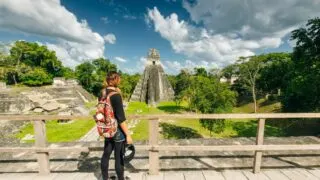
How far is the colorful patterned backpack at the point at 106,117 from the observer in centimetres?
287

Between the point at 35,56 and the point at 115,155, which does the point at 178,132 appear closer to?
the point at 115,155

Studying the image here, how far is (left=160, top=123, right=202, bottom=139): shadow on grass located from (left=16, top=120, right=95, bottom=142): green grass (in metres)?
7.73

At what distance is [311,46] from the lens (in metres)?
11.4

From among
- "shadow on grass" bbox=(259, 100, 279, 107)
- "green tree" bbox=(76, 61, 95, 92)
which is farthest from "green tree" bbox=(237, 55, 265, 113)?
"green tree" bbox=(76, 61, 95, 92)

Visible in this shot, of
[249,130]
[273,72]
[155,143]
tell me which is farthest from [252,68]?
[155,143]

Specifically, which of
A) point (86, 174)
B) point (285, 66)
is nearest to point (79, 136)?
point (86, 174)

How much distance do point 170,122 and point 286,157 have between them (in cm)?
1893

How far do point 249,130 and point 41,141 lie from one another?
21.3 meters

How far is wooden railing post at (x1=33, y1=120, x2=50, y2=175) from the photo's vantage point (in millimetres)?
3412

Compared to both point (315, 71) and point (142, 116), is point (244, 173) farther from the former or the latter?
point (315, 71)

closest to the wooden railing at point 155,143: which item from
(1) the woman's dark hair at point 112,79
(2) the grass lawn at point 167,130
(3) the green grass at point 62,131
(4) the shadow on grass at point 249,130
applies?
(1) the woman's dark hair at point 112,79

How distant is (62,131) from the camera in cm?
1762

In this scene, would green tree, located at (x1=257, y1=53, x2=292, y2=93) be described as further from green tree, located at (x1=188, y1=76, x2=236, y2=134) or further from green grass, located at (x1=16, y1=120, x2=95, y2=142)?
green grass, located at (x1=16, y1=120, x2=95, y2=142)

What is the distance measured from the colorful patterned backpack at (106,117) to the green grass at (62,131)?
14222 mm
